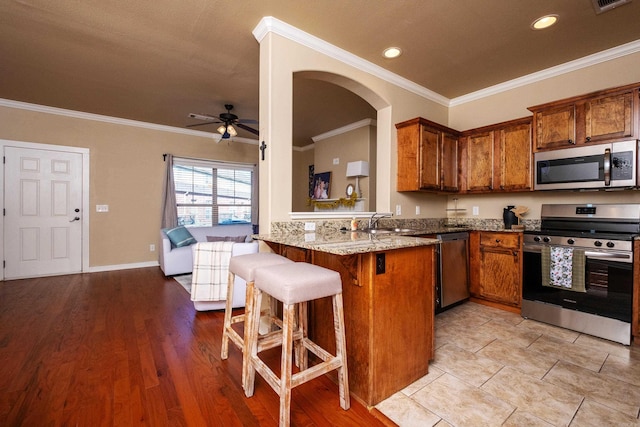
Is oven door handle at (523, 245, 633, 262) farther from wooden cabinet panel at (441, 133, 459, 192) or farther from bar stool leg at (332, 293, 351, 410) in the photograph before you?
bar stool leg at (332, 293, 351, 410)

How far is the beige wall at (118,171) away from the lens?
Result: 4465mm

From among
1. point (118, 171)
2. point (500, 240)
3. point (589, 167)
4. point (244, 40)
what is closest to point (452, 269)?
point (500, 240)

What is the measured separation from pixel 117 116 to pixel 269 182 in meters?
4.23

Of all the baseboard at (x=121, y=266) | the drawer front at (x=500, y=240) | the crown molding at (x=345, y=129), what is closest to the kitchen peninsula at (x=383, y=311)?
the drawer front at (x=500, y=240)

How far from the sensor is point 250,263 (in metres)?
1.77

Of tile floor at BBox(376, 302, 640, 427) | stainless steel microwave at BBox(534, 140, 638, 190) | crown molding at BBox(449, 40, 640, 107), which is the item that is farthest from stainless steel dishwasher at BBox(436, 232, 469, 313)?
crown molding at BBox(449, 40, 640, 107)

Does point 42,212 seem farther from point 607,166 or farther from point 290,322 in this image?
point 607,166

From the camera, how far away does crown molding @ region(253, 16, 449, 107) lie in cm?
237

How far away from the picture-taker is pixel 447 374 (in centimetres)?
188

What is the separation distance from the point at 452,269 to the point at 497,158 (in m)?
1.50

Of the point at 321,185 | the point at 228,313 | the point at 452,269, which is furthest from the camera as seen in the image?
the point at 321,185

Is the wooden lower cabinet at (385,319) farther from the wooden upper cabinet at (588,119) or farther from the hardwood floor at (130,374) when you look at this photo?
the wooden upper cabinet at (588,119)

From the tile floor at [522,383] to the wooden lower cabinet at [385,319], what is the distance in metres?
0.13

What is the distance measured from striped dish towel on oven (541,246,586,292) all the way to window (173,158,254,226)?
17.9ft
